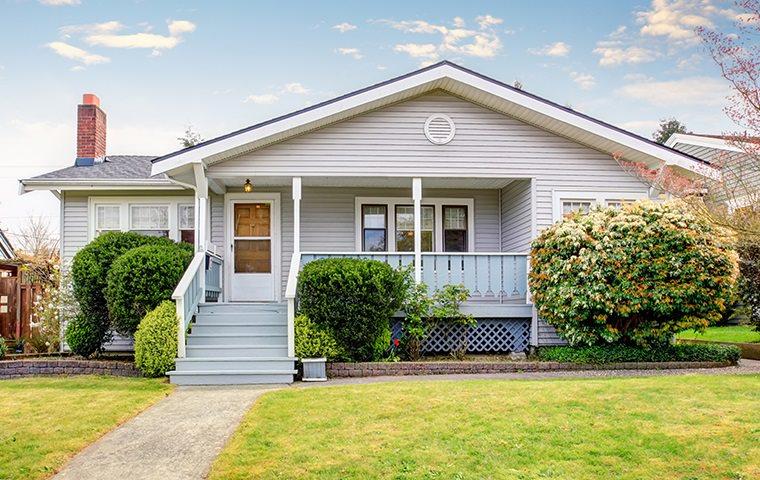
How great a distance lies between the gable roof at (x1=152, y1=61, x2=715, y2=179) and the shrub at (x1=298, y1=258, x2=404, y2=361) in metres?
2.74

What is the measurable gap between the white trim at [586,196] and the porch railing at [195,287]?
6.56 m

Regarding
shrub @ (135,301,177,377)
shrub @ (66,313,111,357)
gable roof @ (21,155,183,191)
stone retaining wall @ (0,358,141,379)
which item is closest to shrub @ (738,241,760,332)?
shrub @ (135,301,177,377)

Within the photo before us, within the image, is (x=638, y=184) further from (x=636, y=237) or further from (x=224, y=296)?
(x=224, y=296)

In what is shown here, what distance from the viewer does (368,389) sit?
973 centimetres

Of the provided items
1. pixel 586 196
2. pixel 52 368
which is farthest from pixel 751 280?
pixel 52 368

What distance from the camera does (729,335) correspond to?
1717 centimetres

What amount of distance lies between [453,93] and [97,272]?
7.21 meters

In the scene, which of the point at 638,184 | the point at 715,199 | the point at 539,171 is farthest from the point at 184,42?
the point at 715,199

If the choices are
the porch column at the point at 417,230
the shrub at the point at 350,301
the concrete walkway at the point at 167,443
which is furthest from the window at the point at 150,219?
the concrete walkway at the point at 167,443

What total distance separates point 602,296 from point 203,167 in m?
7.26

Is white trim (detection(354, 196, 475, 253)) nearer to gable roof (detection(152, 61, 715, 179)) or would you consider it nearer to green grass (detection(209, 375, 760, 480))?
gable roof (detection(152, 61, 715, 179))

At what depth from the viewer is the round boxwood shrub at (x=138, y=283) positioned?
40.3 ft

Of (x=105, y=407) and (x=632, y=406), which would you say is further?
(x=105, y=407)

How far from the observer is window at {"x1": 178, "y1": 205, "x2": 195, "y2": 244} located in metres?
15.5
